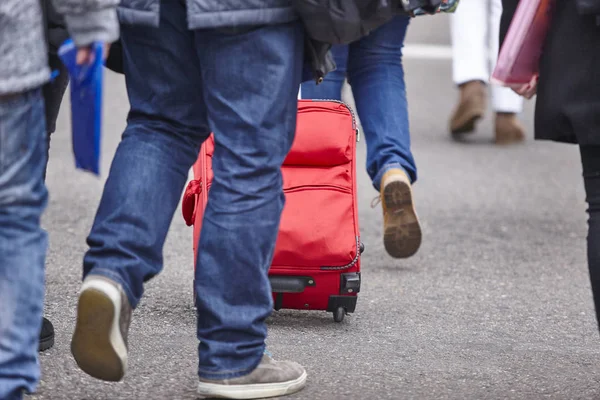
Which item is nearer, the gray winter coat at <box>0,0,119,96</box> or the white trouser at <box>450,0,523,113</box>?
the gray winter coat at <box>0,0,119,96</box>

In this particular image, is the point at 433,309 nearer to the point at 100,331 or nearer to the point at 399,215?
the point at 399,215

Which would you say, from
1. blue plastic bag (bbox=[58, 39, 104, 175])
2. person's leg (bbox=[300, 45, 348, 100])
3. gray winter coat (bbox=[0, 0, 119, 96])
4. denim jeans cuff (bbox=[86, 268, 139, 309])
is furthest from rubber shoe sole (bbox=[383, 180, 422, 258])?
gray winter coat (bbox=[0, 0, 119, 96])

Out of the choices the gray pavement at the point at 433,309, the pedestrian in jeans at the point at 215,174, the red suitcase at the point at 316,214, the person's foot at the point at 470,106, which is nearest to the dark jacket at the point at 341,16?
the pedestrian in jeans at the point at 215,174

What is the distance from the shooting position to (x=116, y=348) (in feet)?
7.64

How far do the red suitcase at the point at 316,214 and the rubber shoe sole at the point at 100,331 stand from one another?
2.91ft

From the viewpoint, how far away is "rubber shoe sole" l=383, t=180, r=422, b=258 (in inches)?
153

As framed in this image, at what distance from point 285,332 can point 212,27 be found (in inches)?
47.4

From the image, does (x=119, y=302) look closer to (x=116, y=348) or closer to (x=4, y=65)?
(x=116, y=348)

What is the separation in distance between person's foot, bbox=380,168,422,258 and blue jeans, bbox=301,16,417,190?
0.07m

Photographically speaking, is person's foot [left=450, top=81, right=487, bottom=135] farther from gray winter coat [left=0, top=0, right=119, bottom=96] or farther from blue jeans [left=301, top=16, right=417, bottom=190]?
gray winter coat [left=0, top=0, right=119, bottom=96]

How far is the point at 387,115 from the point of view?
4020mm

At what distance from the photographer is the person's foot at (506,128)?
7.78 meters

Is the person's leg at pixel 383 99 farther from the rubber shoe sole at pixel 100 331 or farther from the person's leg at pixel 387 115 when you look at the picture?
the rubber shoe sole at pixel 100 331

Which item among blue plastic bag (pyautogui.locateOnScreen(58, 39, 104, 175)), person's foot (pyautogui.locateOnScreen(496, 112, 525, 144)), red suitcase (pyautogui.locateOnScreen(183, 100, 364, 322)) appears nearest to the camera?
blue plastic bag (pyautogui.locateOnScreen(58, 39, 104, 175))
